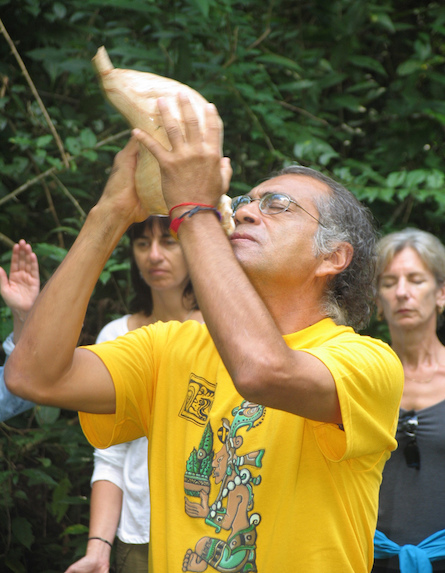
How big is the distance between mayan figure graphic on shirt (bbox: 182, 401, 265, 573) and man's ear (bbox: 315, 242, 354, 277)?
48 cm

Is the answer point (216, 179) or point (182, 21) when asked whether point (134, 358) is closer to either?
point (216, 179)

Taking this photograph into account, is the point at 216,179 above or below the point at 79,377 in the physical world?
above

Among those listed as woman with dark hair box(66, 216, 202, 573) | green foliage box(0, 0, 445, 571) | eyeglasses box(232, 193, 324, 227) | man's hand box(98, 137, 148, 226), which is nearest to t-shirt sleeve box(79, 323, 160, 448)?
man's hand box(98, 137, 148, 226)

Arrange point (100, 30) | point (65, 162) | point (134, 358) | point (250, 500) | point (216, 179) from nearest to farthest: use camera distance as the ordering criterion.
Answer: point (216, 179) → point (250, 500) → point (134, 358) → point (65, 162) → point (100, 30)

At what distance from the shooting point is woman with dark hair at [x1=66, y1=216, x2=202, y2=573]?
8.53 feet

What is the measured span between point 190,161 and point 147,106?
0.24m

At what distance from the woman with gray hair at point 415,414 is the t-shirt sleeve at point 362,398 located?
1022 millimetres

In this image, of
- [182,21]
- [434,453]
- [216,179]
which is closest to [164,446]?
[216,179]

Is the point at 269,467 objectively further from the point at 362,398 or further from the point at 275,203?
the point at 275,203

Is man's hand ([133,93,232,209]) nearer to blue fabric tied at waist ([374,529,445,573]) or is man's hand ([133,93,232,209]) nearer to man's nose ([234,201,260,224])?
man's nose ([234,201,260,224])

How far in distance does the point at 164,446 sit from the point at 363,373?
576mm

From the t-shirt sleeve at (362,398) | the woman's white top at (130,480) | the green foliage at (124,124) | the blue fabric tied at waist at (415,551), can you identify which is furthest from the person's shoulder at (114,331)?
the t-shirt sleeve at (362,398)

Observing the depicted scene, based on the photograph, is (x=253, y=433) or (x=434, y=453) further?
(x=434, y=453)

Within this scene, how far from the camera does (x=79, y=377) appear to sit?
66.5 inches
